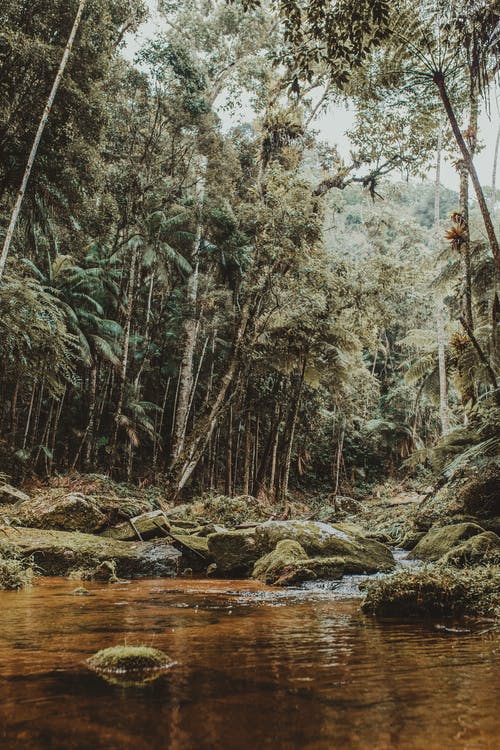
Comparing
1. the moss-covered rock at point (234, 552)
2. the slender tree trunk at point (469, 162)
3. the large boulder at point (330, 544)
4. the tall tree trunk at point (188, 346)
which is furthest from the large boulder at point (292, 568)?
the tall tree trunk at point (188, 346)

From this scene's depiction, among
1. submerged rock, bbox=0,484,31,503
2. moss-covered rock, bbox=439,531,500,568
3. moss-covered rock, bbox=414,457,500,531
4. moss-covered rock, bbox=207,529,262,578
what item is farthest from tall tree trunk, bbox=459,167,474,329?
submerged rock, bbox=0,484,31,503

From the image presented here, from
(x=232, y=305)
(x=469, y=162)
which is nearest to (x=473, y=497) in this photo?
(x=469, y=162)

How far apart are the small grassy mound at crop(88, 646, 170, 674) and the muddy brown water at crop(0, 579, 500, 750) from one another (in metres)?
0.06

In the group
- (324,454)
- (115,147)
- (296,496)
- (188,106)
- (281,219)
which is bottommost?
(296,496)

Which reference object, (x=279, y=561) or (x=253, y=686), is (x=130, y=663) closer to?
(x=253, y=686)

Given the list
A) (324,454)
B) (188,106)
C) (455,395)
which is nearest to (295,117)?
(188,106)

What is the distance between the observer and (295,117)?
17156mm

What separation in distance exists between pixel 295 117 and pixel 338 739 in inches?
746

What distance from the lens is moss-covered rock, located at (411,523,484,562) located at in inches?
258

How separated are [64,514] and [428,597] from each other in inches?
265

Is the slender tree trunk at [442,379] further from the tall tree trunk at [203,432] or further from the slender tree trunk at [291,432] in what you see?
the tall tree trunk at [203,432]

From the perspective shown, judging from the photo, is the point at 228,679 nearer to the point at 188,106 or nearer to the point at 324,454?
the point at 188,106

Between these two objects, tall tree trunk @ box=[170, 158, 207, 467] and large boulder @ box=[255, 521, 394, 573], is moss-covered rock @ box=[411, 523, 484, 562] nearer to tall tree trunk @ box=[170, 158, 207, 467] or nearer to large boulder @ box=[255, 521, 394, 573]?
large boulder @ box=[255, 521, 394, 573]

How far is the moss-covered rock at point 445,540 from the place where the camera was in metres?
6.55
